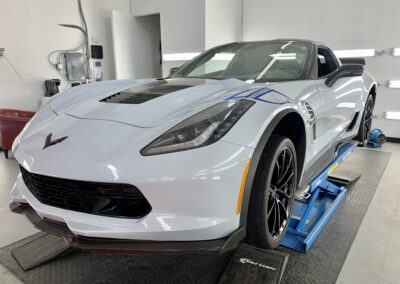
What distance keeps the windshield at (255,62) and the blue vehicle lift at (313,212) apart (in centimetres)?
69

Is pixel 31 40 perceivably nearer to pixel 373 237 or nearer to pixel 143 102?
pixel 143 102

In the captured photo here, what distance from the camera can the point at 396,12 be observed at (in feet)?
14.6

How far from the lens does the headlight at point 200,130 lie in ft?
3.49

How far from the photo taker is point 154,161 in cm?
103

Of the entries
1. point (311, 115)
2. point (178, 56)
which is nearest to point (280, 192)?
point (311, 115)

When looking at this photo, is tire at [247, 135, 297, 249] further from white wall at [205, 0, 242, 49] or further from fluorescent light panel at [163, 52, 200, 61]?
fluorescent light panel at [163, 52, 200, 61]

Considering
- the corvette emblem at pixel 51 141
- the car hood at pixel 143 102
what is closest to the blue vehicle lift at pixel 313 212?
the car hood at pixel 143 102

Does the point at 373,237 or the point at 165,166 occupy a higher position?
the point at 165,166

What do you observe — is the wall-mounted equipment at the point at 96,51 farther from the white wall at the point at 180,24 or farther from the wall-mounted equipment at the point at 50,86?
the white wall at the point at 180,24

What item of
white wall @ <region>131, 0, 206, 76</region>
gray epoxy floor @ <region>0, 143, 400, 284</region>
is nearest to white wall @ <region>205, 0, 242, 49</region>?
white wall @ <region>131, 0, 206, 76</region>

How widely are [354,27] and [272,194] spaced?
4344 mm

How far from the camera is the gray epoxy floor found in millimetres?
1623

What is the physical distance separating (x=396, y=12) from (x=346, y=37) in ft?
2.27

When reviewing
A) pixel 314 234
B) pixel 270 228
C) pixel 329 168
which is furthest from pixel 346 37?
pixel 270 228
